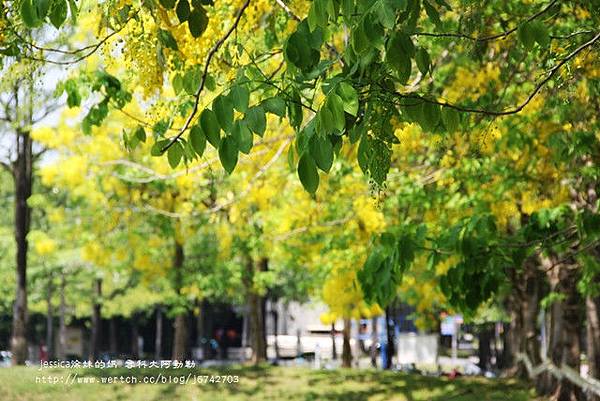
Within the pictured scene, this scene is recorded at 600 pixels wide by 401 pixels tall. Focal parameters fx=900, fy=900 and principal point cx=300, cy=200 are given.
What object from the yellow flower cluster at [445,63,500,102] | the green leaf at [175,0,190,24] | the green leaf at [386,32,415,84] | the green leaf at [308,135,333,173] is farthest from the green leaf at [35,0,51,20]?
the yellow flower cluster at [445,63,500,102]

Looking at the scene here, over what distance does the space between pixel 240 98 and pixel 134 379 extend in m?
12.9

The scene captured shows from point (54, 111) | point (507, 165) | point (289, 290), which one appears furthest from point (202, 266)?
point (507, 165)

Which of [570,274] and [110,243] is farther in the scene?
[110,243]

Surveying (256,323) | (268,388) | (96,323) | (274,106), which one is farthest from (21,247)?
(274,106)

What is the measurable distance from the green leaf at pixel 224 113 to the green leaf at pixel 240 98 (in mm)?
17

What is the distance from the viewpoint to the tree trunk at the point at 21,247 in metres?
16.6

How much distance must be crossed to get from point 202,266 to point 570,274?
35.4 feet

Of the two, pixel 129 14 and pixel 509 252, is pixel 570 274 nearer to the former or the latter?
pixel 509 252

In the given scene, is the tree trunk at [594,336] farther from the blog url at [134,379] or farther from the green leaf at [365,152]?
the green leaf at [365,152]

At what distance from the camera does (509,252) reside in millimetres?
5102

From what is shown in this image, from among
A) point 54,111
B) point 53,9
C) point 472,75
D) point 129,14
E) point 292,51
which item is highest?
point 54,111

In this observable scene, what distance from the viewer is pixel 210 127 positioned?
2.45 m

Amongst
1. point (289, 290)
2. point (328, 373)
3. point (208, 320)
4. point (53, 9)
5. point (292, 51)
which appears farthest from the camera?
point (208, 320)

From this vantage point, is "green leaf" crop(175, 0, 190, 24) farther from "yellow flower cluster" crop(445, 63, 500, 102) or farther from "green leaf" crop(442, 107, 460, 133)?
"yellow flower cluster" crop(445, 63, 500, 102)
